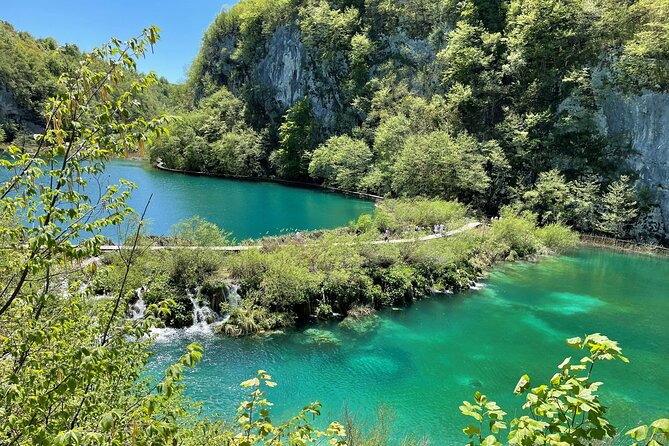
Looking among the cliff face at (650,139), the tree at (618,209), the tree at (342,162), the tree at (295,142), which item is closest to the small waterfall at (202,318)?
the tree at (618,209)

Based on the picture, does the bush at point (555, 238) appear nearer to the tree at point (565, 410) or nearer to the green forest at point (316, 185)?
the green forest at point (316, 185)

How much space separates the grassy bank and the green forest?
118 millimetres

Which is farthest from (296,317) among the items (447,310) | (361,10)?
(361,10)

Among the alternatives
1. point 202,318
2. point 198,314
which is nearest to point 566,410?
point 202,318

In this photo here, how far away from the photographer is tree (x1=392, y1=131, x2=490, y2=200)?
149 ft

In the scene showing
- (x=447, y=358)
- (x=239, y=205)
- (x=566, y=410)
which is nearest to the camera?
(x=566, y=410)

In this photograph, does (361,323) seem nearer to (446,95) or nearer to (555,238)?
(555,238)

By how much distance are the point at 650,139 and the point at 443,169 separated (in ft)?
65.6

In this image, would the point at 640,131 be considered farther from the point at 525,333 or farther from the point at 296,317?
the point at 296,317

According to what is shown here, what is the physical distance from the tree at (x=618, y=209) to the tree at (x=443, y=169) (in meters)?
11.3

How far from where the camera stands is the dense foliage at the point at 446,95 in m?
44.6

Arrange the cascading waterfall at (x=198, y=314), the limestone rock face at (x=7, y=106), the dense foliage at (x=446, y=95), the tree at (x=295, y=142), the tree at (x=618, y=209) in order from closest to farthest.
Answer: the cascading waterfall at (x=198, y=314)
the tree at (x=618, y=209)
the dense foliage at (x=446, y=95)
the tree at (x=295, y=142)
the limestone rock face at (x=7, y=106)

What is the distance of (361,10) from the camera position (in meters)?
73.7

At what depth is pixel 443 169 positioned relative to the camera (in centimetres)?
4606
